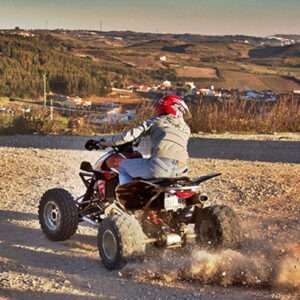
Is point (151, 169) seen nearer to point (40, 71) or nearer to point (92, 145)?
point (92, 145)

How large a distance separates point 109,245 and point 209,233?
3.42 feet

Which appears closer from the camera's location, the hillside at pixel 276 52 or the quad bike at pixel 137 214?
the quad bike at pixel 137 214

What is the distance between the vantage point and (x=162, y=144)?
281 inches

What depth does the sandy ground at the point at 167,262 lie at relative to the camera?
20.1 ft

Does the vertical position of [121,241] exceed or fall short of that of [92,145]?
it falls short

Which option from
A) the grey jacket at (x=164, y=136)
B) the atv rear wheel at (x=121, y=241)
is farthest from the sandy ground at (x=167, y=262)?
the grey jacket at (x=164, y=136)

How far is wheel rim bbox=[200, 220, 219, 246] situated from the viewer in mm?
7203

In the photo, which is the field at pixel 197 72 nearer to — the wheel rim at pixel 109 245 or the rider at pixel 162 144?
the rider at pixel 162 144

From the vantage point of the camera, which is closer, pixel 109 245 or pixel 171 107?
pixel 109 245

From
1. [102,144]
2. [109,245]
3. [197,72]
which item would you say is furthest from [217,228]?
[197,72]

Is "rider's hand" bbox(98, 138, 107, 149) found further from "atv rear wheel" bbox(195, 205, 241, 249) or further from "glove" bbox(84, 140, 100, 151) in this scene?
"atv rear wheel" bbox(195, 205, 241, 249)

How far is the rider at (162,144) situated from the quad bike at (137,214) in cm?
11

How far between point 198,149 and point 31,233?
7.98 metres

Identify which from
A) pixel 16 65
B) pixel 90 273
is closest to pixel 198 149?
pixel 90 273
